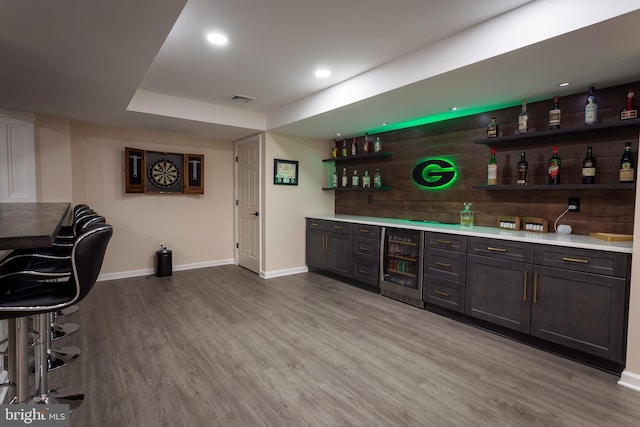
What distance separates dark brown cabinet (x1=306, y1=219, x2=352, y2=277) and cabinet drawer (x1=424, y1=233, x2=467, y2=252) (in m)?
1.22

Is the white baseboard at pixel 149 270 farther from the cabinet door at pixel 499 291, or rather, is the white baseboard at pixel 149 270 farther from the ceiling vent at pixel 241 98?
the cabinet door at pixel 499 291

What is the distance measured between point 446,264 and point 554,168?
4.22 ft

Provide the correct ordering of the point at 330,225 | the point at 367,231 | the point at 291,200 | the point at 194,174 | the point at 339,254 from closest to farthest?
the point at 367,231 → the point at 339,254 → the point at 330,225 → the point at 291,200 → the point at 194,174

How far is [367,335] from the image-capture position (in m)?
2.93

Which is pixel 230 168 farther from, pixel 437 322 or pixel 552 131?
pixel 552 131

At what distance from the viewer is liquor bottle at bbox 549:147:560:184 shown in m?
2.92

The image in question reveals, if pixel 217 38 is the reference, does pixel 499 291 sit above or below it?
below

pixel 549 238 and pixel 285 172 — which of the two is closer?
pixel 549 238

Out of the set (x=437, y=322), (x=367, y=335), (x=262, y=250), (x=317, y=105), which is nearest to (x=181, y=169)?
(x=262, y=250)

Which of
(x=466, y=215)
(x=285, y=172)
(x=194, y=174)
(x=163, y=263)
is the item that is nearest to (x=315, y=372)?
(x=466, y=215)

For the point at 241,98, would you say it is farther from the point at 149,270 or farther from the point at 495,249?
the point at 495,249

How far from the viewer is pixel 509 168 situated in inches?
132

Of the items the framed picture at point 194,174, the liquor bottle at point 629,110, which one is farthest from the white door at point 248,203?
the liquor bottle at point 629,110

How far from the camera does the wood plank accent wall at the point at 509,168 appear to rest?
2711mm
